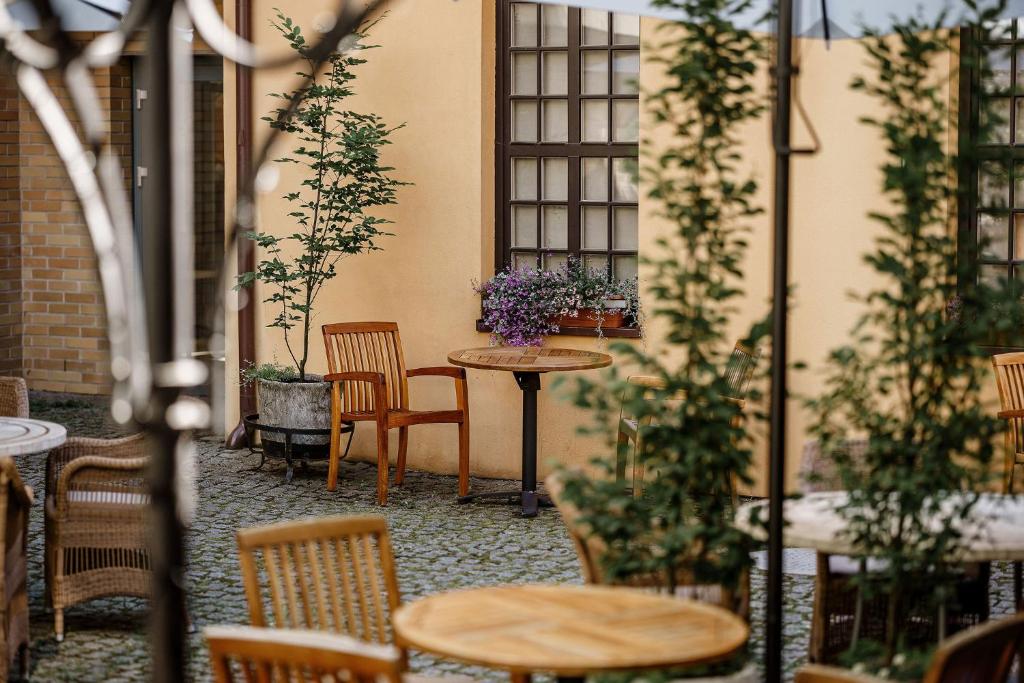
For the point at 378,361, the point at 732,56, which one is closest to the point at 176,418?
the point at 732,56

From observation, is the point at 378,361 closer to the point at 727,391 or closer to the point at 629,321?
the point at 629,321

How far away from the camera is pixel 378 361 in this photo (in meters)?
8.48

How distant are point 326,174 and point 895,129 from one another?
18.7 feet

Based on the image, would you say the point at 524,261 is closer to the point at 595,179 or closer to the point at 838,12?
the point at 595,179

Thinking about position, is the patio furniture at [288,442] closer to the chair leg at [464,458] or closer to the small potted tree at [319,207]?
the small potted tree at [319,207]

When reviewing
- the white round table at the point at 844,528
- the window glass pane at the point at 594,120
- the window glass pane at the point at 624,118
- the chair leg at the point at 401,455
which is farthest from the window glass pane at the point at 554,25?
the white round table at the point at 844,528

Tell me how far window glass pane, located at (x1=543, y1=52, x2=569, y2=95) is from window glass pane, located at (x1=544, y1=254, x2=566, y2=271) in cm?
96

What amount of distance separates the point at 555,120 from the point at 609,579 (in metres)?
5.33

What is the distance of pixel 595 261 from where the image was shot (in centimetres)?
866

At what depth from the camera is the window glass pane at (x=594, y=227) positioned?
8.64m

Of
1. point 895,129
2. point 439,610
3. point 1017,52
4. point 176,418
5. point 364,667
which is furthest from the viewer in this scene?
point 1017,52

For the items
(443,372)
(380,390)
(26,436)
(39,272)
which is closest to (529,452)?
(443,372)

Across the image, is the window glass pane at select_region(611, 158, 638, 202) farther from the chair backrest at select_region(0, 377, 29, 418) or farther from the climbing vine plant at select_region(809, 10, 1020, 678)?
the climbing vine plant at select_region(809, 10, 1020, 678)

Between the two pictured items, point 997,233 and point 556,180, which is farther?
point 556,180
